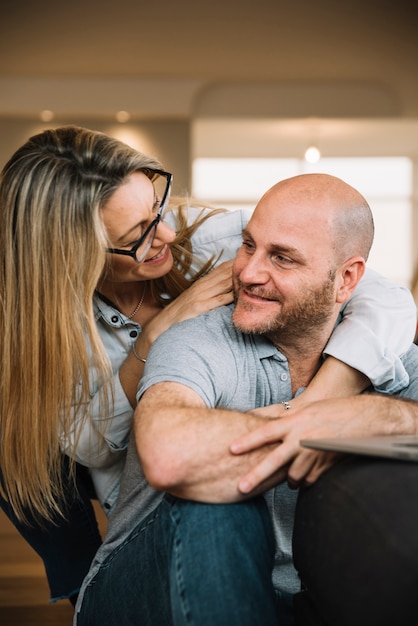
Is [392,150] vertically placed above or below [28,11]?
below

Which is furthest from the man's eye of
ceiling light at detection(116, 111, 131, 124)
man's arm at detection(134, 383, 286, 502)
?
ceiling light at detection(116, 111, 131, 124)

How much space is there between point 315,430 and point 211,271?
69 cm

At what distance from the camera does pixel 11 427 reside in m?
1.77

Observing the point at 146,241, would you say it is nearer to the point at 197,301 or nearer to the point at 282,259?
the point at 197,301

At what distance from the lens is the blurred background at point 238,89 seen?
607 centimetres

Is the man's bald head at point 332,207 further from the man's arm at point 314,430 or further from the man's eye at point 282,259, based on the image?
the man's arm at point 314,430

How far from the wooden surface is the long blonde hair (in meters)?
0.62

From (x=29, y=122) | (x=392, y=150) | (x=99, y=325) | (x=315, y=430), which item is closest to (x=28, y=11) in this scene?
(x=29, y=122)

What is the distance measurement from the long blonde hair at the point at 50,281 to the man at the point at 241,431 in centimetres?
22

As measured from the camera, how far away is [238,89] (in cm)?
628

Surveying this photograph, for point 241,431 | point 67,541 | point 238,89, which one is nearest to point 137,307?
point 67,541

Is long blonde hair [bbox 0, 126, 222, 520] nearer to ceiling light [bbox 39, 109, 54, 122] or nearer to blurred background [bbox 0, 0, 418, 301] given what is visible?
blurred background [bbox 0, 0, 418, 301]

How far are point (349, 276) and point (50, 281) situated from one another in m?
0.63

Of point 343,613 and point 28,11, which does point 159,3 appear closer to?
point 28,11
